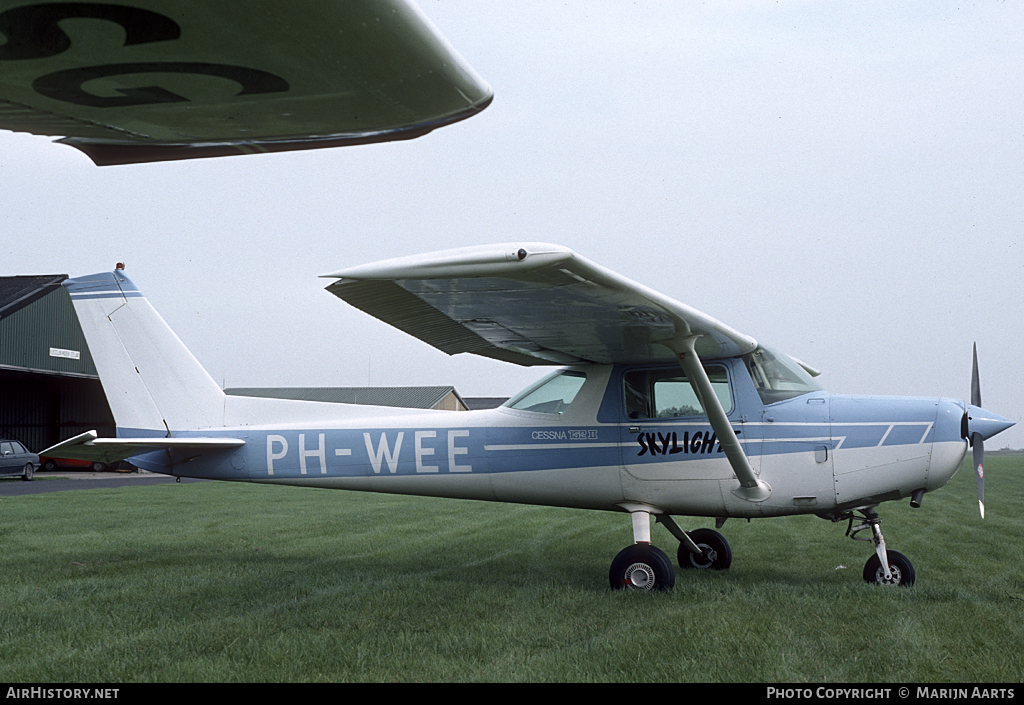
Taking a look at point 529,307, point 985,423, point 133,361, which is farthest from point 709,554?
point 133,361

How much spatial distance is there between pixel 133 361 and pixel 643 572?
231 inches

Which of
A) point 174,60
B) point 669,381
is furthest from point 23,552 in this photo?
point 174,60

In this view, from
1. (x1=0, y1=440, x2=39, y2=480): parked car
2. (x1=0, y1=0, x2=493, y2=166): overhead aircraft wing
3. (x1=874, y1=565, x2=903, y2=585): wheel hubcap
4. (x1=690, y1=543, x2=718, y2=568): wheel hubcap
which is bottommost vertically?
(x1=0, y1=440, x2=39, y2=480): parked car

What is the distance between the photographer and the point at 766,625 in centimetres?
535

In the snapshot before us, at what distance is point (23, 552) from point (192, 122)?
28.0ft

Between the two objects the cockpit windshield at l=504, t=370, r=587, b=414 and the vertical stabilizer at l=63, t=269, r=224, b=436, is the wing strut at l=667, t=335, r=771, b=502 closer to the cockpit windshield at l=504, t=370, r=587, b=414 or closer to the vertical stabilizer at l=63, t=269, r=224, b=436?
the cockpit windshield at l=504, t=370, r=587, b=414

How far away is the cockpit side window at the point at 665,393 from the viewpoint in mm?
7520

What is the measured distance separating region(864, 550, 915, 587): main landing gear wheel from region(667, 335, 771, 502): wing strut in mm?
1285

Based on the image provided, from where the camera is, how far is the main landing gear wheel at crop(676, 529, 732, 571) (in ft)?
27.5

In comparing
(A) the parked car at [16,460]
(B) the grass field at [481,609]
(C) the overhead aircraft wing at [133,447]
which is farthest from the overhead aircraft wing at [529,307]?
(A) the parked car at [16,460]

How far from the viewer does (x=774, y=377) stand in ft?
24.8

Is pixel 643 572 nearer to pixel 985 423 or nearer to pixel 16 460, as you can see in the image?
pixel 985 423

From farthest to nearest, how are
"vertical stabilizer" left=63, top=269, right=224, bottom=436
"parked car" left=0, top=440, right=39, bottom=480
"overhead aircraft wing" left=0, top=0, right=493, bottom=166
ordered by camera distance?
"parked car" left=0, top=440, right=39, bottom=480 → "vertical stabilizer" left=63, top=269, right=224, bottom=436 → "overhead aircraft wing" left=0, top=0, right=493, bottom=166

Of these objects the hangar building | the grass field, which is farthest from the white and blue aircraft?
the hangar building
